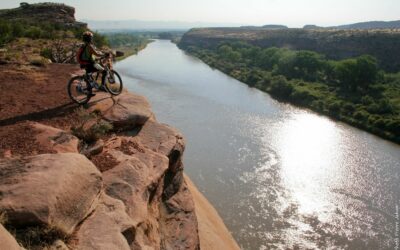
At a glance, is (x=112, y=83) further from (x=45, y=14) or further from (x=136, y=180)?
(x=45, y=14)

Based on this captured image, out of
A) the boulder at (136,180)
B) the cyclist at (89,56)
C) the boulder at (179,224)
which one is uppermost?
the cyclist at (89,56)

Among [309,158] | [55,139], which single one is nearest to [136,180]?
[55,139]

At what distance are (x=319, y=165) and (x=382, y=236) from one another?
40.0 feet

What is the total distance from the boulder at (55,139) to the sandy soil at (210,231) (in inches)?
384

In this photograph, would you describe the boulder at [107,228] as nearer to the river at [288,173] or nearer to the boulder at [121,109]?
the boulder at [121,109]

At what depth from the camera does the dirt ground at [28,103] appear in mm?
10461

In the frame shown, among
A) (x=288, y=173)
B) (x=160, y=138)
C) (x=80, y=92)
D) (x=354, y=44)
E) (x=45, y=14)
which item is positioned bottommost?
(x=288, y=173)

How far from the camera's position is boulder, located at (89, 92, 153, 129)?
13.3 metres

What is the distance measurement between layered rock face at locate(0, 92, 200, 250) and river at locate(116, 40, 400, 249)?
1219 centimetres

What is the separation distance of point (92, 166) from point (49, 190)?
158 cm

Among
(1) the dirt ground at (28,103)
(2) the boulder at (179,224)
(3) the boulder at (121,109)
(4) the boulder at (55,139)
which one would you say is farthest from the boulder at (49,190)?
(3) the boulder at (121,109)

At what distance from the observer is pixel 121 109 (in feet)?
45.5

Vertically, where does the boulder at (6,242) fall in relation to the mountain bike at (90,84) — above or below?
below

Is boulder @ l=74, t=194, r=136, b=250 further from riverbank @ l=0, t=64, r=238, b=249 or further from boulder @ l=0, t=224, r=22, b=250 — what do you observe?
boulder @ l=0, t=224, r=22, b=250
